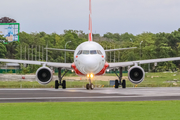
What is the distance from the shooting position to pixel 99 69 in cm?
3109

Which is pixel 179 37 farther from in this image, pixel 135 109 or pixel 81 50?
pixel 135 109

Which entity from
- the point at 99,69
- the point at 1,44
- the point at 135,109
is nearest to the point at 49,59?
the point at 1,44

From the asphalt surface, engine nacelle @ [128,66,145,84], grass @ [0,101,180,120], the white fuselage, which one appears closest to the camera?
grass @ [0,101,180,120]

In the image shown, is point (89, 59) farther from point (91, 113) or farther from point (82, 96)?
point (91, 113)

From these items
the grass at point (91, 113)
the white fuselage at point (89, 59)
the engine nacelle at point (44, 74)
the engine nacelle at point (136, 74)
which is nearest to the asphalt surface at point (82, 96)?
the white fuselage at point (89, 59)

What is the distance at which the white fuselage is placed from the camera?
29.3m

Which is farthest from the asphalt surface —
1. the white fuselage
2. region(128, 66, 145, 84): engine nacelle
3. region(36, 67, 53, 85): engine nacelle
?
region(128, 66, 145, 84): engine nacelle

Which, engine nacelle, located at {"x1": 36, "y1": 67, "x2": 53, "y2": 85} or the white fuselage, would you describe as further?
engine nacelle, located at {"x1": 36, "y1": 67, "x2": 53, "y2": 85}

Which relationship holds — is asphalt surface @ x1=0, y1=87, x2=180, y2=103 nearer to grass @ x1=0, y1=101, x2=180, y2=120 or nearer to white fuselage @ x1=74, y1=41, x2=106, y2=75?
white fuselage @ x1=74, y1=41, x2=106, y2=75

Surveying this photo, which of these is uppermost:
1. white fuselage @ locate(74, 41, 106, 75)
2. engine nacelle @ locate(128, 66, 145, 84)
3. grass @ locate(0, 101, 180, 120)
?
white fuselage @ locate(74, 41, 106, 75)

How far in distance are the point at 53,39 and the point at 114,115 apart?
124 metres

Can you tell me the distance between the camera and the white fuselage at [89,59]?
29.3m

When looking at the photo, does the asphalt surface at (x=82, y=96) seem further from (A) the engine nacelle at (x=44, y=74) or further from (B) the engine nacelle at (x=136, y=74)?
(B) the engine nacelle at (x=136, y=74)

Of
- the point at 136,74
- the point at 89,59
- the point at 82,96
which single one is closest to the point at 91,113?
the point at 82,96
